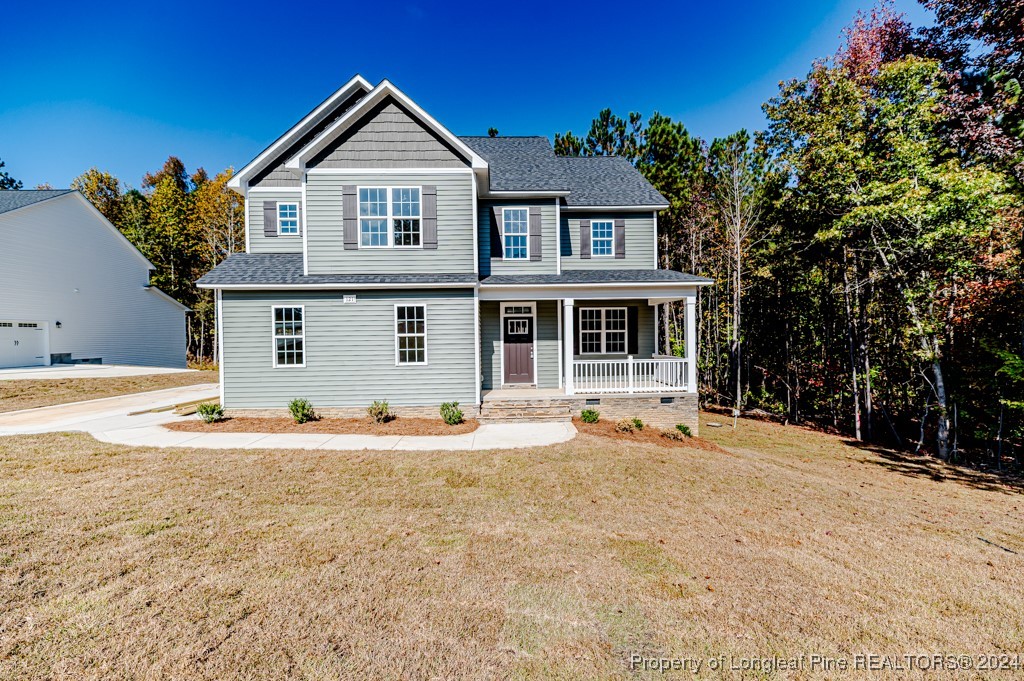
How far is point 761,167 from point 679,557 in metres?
16.3

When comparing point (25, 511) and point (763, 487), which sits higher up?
point (25, 511)

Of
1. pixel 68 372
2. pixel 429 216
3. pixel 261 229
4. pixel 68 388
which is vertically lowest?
pixel 68 388

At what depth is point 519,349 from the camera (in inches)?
520

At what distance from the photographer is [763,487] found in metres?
7.10

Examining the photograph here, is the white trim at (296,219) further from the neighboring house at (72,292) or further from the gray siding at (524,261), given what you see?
the neighboring house at (72,292)

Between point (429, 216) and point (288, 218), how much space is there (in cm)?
524

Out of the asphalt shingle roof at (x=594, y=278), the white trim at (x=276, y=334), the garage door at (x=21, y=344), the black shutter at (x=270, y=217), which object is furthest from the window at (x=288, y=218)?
the garage door at (x=21, y=344)

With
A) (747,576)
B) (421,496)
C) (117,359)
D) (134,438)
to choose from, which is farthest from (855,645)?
(117,359)

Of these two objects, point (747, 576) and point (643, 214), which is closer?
point (747, 576)

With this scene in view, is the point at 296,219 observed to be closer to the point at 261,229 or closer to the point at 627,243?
the point at 261,229

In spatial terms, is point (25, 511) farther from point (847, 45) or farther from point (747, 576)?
point (847, 45)

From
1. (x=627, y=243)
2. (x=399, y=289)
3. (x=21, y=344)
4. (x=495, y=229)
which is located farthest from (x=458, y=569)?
(x=21, y=344)

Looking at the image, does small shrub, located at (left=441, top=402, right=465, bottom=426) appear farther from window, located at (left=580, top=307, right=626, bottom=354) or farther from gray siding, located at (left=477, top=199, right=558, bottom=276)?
window, located at (left=580, top=307, right=626, bottom=354)

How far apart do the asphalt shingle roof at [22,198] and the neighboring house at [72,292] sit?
0.13 feet
